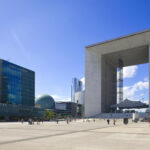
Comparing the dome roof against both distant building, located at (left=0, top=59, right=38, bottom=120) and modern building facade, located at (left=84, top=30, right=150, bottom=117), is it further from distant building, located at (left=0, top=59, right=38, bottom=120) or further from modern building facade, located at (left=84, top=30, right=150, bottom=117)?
modern building facade, located at (left=84, top=30, right=150, bottom=117)

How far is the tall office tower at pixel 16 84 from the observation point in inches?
3876

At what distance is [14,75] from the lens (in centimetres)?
10475

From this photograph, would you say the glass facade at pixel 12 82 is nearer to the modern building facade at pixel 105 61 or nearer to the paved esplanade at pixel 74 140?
the modern building facade at pixel 105 61

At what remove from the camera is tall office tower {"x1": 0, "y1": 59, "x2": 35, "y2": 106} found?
323ft

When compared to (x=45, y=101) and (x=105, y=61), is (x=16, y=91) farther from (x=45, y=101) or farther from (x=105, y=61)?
(x=45, y=101)

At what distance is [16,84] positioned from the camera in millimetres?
105938

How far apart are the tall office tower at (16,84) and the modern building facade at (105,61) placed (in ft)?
114

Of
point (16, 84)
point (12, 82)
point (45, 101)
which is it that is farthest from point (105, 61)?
point (45, 101)

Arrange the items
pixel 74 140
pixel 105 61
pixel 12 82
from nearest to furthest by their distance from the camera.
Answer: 1. pixel 74 140
2. pixel 105 61
3. pixel 12 82

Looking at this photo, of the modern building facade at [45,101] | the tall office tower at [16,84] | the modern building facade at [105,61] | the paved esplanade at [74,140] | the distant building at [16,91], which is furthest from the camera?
the modern building facade at [45,101]

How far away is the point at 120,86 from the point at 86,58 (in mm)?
21100

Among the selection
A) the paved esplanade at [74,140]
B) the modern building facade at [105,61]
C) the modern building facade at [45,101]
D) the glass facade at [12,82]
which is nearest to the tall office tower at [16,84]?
the glass facade at [12,82]

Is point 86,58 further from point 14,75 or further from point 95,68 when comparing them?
point 14,75

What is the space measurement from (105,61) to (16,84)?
148ft
